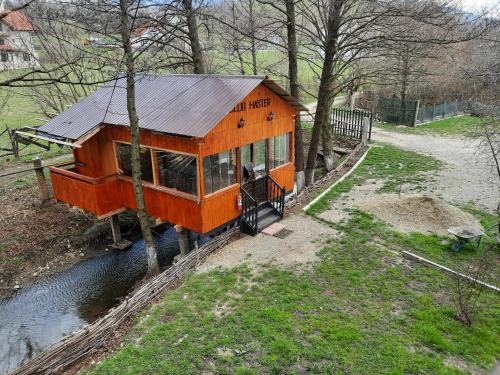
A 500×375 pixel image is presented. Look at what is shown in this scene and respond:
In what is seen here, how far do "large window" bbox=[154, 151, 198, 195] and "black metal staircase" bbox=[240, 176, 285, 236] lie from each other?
1739 mm

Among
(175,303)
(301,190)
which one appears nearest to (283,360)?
(175,303)

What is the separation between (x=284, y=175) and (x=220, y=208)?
3479 millimetres

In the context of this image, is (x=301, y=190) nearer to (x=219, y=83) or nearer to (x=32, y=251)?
(x=219, y=83)

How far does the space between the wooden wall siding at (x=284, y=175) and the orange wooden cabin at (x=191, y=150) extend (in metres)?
0.04

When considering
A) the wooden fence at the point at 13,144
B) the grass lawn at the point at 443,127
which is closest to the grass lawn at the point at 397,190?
the grass lawn at the point at 443,127

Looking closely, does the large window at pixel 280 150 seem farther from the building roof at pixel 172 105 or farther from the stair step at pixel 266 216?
the stair step at pixel 266 216

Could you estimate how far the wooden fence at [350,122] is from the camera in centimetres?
2275

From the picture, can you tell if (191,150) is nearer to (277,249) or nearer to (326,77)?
(277,249)

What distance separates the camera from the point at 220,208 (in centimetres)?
1132

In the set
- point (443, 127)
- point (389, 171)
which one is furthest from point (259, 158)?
point (443, 127)

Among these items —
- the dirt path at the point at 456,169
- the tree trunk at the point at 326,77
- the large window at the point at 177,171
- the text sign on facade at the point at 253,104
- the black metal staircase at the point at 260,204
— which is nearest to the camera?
the large window at the point at 177,171

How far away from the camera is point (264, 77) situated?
11.2 m

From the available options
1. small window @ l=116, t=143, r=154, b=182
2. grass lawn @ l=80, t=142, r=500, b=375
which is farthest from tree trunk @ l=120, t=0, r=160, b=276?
grass lawn @ l=80, t=142, r=500, b=375

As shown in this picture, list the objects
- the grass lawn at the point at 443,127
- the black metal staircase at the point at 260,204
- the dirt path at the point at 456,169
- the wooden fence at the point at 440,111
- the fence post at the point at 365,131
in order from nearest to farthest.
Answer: the black metal staircase at the point at 260,204, the dirt path at the point at 456,169, the fence post at the point at 365,131, the grass lawn at the point at 443,127, the wooden fence at the point at 440,111
